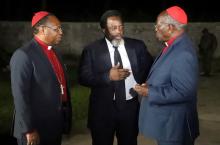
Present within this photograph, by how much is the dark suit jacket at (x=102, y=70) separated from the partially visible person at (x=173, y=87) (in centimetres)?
69

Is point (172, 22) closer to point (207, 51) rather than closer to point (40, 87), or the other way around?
point (40, 87)

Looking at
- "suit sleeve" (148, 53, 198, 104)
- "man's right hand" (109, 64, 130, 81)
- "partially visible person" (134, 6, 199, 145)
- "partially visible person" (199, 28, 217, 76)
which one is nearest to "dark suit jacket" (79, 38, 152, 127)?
"man's right hand" (109, 64, 130, 81)

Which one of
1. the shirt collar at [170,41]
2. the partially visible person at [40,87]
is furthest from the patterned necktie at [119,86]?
the shirt collar at [170,41]

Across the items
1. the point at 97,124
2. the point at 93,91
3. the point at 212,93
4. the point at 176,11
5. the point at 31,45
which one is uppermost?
the point at 176,11

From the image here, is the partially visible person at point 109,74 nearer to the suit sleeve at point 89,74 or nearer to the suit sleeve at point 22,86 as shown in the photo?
the suit sleeve at point 89,74

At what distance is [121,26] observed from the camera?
174 inches

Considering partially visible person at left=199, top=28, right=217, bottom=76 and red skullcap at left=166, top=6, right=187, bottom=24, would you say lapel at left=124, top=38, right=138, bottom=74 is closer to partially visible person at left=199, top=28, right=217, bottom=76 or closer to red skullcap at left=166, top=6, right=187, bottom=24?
red skullcap at left=166, top=6, right=187, bottom=24

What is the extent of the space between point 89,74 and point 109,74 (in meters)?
0.24

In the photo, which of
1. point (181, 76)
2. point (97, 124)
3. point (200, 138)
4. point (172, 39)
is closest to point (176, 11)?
point (172, 39)

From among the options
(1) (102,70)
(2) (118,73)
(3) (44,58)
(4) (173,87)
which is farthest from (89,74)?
→ (4) (173,87)

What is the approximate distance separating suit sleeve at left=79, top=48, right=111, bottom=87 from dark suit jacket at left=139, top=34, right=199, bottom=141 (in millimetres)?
671

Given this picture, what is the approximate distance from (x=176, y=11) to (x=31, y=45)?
4.13ft

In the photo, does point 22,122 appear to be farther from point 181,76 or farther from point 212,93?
point 212,93

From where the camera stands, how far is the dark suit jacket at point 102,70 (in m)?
4.48
